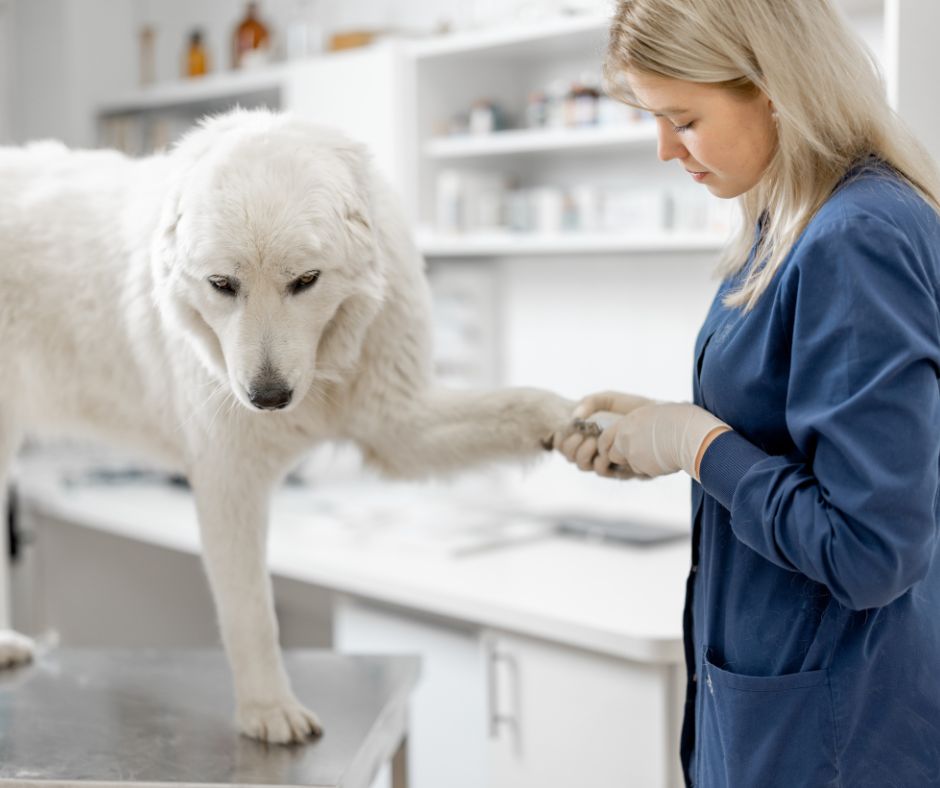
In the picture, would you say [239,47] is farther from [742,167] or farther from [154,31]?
[742,167]

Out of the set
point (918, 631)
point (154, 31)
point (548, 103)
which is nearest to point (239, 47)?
point (154, 31)

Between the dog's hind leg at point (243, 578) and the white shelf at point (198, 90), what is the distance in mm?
2021

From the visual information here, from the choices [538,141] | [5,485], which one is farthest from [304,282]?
[538,141]

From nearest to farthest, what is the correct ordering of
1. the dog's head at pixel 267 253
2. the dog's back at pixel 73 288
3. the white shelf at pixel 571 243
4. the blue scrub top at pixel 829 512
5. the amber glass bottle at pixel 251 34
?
1. the blue scrub top at pixel 829 512
2. the dog's head at pixel 267 253
3. the dog's back at pixel 73 288
4. the white shelf at pixel 571 243
5. the amber glass bottle at pixel 251 34

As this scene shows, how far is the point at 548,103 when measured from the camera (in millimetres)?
2688

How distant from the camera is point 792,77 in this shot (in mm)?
944

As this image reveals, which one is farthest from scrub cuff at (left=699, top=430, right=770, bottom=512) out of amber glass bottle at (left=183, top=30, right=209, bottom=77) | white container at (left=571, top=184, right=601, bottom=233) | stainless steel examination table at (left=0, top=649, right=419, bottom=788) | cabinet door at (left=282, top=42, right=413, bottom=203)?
amber glass bottle at (left=183, top=30, right=209, bottom=77)

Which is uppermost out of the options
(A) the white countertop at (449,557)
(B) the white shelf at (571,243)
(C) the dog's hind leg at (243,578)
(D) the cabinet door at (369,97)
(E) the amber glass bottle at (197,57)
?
(E) the amber glass bottle at (197,57)

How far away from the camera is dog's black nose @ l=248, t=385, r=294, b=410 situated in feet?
3.75

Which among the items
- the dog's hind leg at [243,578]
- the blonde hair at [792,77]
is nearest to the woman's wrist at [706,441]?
the blonde hair at [792,77]

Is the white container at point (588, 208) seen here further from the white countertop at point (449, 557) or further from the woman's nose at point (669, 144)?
the woman's nose at point (669, 144)

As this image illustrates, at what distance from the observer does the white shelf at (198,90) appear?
10.3ft

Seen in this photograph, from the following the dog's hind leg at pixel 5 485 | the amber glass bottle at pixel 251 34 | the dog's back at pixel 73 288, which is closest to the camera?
the dog's back at pixel 73 288

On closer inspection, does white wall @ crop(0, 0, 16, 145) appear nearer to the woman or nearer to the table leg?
the table leg
